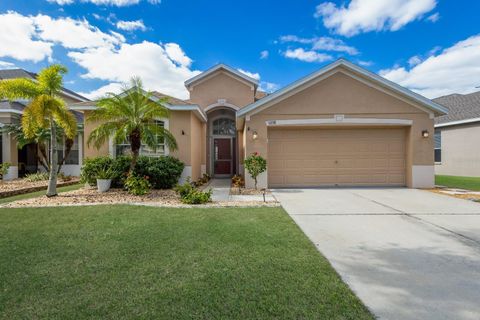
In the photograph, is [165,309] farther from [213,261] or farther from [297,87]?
[297,87]

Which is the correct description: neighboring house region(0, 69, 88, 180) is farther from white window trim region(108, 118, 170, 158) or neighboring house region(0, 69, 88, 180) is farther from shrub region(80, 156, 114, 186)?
shrub region(80, 156, 114, 186)

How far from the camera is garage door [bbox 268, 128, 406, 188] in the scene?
36.9 feet

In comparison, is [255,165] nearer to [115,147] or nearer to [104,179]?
[104,179]

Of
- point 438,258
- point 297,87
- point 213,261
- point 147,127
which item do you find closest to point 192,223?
point 213,261

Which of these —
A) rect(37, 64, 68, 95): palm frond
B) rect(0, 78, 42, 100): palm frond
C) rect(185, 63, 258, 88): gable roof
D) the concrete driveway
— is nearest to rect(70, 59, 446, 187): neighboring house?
rect(37, 64, 68, 95): palm frond

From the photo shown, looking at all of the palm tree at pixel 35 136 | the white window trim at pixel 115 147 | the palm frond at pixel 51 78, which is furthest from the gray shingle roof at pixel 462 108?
the palm tree at pixel 35 136

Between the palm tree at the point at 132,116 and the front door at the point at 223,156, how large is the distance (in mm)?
6800

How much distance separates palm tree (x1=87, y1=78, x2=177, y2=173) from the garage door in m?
5.13

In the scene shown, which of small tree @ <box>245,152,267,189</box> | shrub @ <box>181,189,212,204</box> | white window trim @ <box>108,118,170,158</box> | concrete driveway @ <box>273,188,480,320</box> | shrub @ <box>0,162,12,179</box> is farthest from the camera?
shrub @ <box>0,162,12,179</box>

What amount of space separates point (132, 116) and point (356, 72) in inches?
374

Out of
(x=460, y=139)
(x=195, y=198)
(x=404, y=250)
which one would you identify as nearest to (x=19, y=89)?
(x=195, y=198)

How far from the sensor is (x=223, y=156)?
16.4m

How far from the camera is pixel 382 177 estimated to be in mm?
11281

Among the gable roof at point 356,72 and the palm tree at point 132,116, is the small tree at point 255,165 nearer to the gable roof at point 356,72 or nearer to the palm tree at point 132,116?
the gable roof at point 356,72
